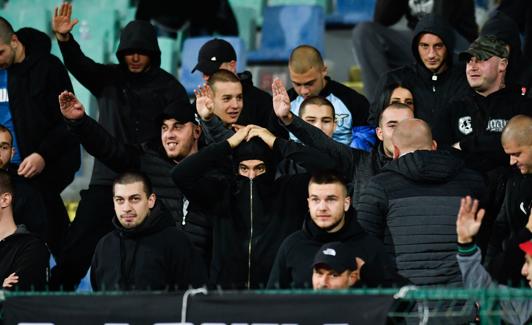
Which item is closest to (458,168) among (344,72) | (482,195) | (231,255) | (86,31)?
(482,195)

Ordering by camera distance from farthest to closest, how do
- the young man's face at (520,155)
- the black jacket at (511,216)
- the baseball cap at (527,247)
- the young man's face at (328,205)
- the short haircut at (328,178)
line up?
the young man's face at (520,155) < the black jacket at (511,216) < the short haircut at (328,178) < the young man's face at (328,205) < the baseball cap at (527,247)

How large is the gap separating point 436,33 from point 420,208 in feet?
8.17

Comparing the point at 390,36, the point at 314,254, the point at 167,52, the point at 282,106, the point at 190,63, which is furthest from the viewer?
the point at 167,52

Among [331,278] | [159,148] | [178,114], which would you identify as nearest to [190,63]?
[159,148]

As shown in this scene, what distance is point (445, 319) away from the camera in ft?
23.4

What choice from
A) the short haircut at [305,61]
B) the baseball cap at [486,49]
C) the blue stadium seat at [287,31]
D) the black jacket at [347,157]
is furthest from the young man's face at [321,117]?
the blue stadium seat at [287,31]

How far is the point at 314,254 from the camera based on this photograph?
7254mm

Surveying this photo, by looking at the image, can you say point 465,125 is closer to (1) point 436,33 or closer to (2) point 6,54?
(1) point 436,33

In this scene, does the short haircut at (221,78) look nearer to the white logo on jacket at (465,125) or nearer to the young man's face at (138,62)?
the young man's face at (138,62)

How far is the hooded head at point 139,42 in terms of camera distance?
9.56 meters

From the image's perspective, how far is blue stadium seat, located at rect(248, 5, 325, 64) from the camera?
12.9 m

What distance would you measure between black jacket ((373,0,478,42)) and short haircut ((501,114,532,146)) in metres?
3.18

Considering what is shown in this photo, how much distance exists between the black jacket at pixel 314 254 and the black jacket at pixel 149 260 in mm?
593

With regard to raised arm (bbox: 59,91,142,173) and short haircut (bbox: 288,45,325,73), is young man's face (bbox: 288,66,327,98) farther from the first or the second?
raised arm (bbox: 59,91,142,173)
